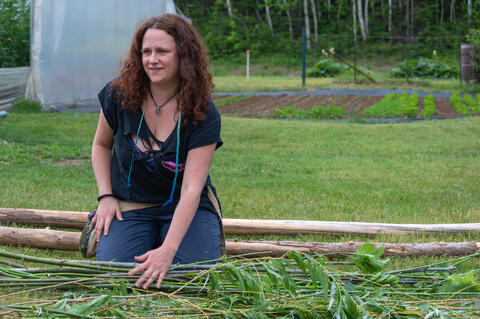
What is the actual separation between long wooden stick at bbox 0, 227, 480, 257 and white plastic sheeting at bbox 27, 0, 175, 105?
350 inches

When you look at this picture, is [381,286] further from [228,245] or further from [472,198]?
[472,198]

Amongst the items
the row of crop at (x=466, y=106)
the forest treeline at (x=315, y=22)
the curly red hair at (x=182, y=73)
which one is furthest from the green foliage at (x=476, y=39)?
the curly red hair at (x=182, y=73)

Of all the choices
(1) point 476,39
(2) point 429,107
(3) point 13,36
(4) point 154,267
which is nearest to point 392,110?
(2) point 429,107

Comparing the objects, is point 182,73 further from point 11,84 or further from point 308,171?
point 11,84

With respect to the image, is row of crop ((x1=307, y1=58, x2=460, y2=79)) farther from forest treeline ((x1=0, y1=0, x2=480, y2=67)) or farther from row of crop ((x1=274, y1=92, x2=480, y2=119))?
row of crop ((x1=274, y1=92, x2=480, y2=119))

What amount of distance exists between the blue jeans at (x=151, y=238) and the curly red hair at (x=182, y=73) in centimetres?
57

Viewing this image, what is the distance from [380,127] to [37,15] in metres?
7.10

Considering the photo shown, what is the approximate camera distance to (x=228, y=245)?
3.62 meters

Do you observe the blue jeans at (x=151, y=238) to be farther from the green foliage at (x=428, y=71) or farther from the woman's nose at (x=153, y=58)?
the green foliage at (x=428, y=71)

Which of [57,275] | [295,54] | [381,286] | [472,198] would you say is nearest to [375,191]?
[472,198]

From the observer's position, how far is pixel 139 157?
10.1ft

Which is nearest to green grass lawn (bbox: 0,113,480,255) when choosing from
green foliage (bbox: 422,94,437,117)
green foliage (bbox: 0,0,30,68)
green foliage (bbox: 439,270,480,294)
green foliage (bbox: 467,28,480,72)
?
green foliage (bbox: 422,94,437,117)

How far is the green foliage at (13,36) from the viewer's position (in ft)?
40.8

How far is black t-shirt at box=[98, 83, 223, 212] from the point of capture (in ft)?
9.91
